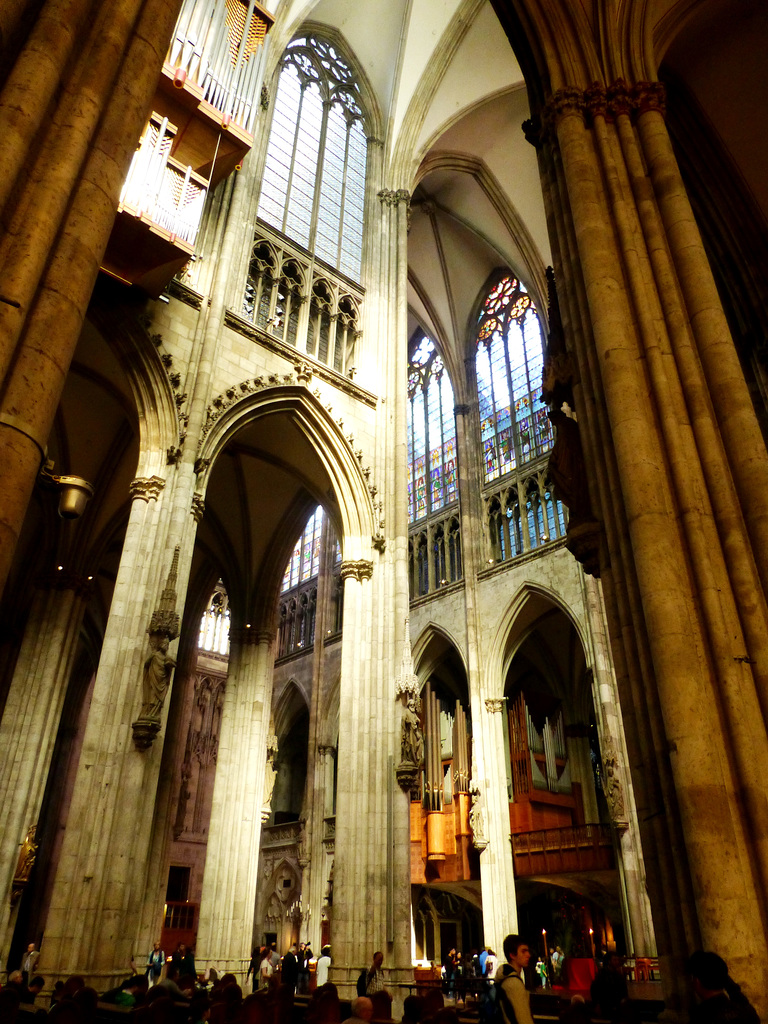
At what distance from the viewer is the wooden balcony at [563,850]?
1549 centimetres

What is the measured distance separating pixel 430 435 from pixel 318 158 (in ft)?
31.1

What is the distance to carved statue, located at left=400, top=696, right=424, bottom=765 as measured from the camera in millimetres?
10344

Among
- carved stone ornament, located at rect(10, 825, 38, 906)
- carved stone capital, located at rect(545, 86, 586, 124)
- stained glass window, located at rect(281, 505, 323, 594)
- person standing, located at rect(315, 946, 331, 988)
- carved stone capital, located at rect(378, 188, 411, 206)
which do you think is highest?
carved stone capital, located at rect(378, 188, 411, 206)

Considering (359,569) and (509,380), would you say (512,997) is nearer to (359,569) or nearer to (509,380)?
(359,569)

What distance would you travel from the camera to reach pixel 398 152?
1639 cm

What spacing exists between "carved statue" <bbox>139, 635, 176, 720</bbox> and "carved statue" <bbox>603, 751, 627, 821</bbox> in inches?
368

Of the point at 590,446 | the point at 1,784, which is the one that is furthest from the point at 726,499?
the point at 1,784

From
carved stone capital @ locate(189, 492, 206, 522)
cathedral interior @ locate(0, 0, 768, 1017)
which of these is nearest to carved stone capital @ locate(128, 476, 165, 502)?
cathedral interior @ locate(0, 0, 768, 1017)

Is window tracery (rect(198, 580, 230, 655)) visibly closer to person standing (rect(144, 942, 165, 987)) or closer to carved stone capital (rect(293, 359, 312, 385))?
carved stone capital (rect(293, 359, 312, 385))

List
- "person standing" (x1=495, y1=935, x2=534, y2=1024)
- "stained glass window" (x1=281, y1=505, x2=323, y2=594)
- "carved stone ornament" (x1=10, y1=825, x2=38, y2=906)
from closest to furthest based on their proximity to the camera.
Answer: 1. "person standing" (x1=495, y1=935, x2=534, y2=1024)
2. "carved stone ornament" (x1=10, y1=825, x2=38, y2=906)
3. "stained glass window" (x1=281, y1=505, x2=323, y2=594)

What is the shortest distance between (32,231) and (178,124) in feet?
26.4

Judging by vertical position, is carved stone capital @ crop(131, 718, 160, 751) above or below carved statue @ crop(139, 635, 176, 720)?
below

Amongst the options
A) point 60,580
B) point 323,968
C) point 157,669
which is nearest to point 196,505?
point 157,669

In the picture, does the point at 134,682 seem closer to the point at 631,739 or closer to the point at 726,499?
the point at 631,739
